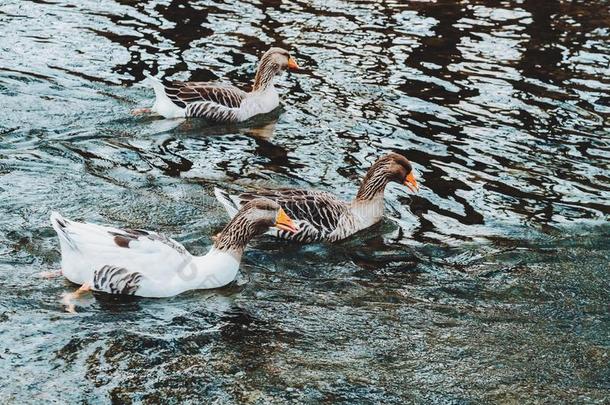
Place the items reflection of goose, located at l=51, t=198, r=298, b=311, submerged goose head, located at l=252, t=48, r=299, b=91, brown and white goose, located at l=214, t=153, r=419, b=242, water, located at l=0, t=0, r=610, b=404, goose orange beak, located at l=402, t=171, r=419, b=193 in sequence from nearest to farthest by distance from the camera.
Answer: water, located at l=0, t=0, r=610, b=404 → reflection of goose, located at l=51, t=198, r=298, b=311 → brown and white goose, located at l=214, t=153, r=419, b=242 → goose orange beak, located at l=402, t=171, r=419, b=193 → submerged goose head, located at l=252, t=48, r=299, b=91

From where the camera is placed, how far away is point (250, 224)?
30.4 feet

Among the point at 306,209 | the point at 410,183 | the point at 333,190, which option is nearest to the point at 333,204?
the point at 306,209

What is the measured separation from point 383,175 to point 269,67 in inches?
171

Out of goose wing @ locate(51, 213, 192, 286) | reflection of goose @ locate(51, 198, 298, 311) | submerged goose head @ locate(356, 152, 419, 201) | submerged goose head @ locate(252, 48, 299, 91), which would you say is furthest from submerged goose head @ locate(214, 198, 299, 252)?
submerged goose head @ locate(252, 48, 299, 91)

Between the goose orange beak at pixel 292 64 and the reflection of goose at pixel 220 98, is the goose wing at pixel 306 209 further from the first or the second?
the goose orange beak at pixel 292 64

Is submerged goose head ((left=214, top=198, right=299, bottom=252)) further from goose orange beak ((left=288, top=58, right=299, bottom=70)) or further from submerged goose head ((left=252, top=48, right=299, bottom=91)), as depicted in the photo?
goose orange beak ((left=288, top=58, right=299, bottom=70))

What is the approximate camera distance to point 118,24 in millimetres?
18438

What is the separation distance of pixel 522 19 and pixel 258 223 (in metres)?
12.5

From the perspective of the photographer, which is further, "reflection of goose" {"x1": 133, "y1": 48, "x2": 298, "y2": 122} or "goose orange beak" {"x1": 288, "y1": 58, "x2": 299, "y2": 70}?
"goose orange beak" {"x1": 288, "y1": 58, "x2": 299, "y2": 70}

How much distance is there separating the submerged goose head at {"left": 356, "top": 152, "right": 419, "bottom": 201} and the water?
45cm

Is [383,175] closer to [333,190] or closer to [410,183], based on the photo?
[410,183]

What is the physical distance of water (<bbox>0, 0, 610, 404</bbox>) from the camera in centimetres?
762

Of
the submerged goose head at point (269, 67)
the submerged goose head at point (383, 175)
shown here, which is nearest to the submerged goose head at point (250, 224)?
the submerged goose head at point (383, 175)

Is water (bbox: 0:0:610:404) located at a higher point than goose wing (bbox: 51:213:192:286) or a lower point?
lower
